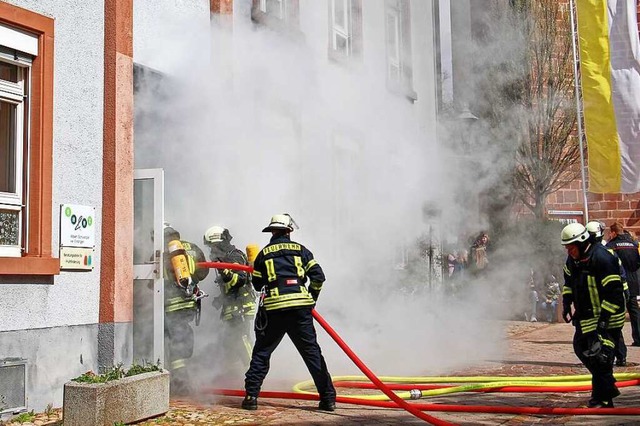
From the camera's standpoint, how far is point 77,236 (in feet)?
24.5

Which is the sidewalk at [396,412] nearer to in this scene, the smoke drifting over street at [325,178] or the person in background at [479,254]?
the smoke drifting over street at [325,178]

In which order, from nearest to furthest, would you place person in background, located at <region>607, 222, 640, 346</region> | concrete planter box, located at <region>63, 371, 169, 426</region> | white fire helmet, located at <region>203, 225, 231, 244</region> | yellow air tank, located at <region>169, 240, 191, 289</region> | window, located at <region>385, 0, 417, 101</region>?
concrete planter box, located at <region>63, 371, 169, 426</region>
yellow air tank, located at <region>169, 240, 191, 289</region>
white fire helmet, located at <region>203, 225, 231, 244</region>
person in background, located at <region>607, 222, 640, 346</region>
window, located at <region>385, 0, 417, 101</region>

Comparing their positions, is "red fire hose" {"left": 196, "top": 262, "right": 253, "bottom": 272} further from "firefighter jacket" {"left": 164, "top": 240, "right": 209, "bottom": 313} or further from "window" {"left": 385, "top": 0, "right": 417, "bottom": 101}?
"window" {"left": 385, "top": 0, "right": 417, "bottom": 101}

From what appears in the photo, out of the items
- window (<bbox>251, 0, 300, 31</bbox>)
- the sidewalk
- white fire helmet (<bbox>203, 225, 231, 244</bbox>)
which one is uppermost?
window (<bbox>251, 0, 300, 31</bbox>)

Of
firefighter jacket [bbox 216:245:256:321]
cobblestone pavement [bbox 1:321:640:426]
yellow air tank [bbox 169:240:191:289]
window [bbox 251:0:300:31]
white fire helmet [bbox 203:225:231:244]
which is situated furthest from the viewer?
window [bbox 251:0:300:31]

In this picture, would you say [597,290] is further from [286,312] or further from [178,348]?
[178,348]

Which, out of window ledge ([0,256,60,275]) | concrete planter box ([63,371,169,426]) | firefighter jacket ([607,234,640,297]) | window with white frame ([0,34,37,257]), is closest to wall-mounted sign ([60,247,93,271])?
window ledge ([0,256,60,275])

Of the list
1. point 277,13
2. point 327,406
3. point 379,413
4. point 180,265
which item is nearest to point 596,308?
point 379,413

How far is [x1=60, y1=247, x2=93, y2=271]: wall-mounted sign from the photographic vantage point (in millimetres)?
7266

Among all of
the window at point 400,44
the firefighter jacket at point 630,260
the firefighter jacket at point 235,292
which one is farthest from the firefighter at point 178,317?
the window at point 400,44

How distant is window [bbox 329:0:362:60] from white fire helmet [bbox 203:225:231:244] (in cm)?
464

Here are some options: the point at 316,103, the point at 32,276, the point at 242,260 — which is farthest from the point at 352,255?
the point at 32,276

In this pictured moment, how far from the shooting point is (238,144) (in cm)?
1021

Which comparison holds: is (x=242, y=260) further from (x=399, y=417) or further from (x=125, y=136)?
(x=399, y=417)
